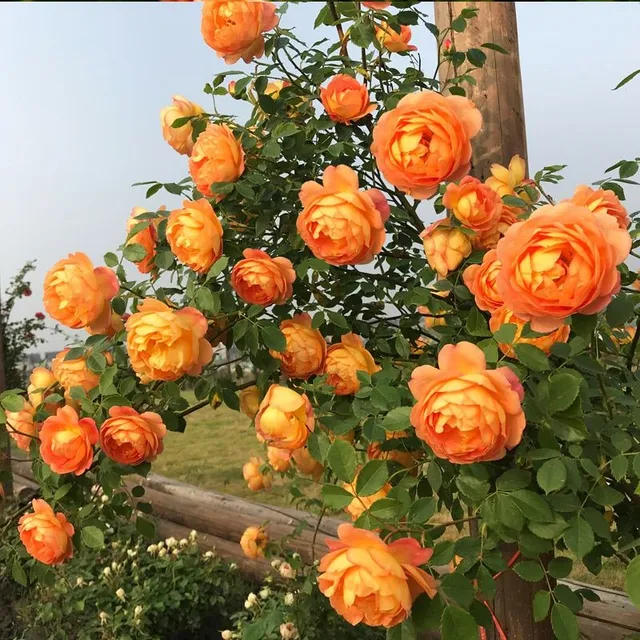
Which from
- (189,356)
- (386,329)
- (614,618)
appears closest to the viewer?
(189,356)

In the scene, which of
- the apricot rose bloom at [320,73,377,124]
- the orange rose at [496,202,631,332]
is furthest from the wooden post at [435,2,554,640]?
the orange rose at [496,202,631,332]

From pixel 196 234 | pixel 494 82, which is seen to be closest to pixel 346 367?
pixel 196 234

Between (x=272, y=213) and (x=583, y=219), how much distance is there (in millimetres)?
579

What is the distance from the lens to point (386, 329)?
3.81ft

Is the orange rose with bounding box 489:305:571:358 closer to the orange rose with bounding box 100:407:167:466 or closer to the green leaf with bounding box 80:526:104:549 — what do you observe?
the orange rose with bounding box 100:407:167:466

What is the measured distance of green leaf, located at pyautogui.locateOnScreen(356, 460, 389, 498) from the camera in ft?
2.57

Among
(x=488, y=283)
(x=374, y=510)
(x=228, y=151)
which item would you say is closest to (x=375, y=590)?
(x=374, y=510)

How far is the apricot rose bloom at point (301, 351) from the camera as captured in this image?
1.03 m

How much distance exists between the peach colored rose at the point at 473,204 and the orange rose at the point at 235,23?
399mm

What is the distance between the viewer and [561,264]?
0.67 m

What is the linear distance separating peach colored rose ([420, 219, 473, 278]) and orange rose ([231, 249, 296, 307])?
0.23 metres

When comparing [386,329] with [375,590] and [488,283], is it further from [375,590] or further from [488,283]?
[375,590]

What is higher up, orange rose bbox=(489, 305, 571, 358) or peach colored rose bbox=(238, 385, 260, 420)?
orange rose bbox=(489, 305, 571, 358)

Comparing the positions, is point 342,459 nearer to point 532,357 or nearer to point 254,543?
point 532,357
